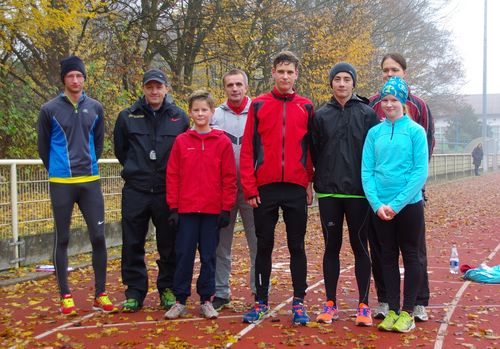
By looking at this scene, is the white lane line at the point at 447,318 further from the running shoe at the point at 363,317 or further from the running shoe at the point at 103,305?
the running shoe at the point at 103,305

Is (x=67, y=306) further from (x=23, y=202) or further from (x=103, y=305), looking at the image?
(x=23, y=202)

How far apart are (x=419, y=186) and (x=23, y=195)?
→ 604 centimetres

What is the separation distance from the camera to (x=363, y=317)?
572cm

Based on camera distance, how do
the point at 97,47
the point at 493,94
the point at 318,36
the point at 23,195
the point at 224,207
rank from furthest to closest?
the point at 493,94 → the point at 318,36 → the point at 97,47 → the point at 23,195 → the point at 224,207

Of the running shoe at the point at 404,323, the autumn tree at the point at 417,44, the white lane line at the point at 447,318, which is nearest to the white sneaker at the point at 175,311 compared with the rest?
the running shoe at the point at 404,323

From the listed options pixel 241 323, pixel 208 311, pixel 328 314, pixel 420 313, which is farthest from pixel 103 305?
pixel 420 313

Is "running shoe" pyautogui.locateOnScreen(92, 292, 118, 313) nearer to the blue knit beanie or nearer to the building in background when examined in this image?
the blue knit beanie

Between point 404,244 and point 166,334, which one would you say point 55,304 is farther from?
point 404,244

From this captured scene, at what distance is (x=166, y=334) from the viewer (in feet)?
17.9

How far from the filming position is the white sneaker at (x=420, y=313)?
590 centimetres

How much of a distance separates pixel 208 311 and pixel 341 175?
175 cm

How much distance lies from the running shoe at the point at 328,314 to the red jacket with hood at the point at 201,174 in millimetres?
1261

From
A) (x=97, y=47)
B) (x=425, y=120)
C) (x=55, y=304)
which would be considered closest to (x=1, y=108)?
(x=97, y=47)

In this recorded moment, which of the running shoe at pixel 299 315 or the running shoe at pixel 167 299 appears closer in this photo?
the running shoe at pixel 299 315
